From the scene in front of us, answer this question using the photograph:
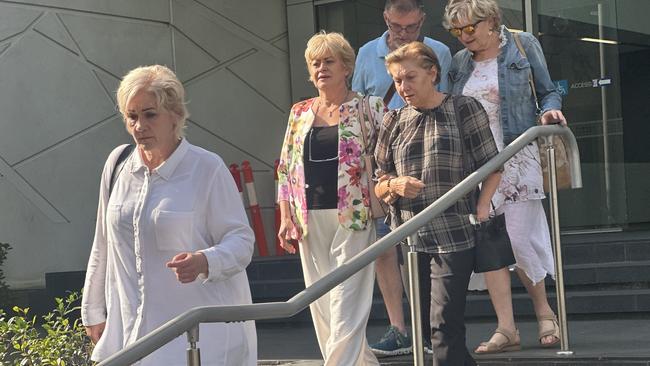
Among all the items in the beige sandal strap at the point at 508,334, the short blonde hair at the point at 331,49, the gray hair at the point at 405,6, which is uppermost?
the gray hair at the point at 405,6

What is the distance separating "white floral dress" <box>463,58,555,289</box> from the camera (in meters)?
5.78

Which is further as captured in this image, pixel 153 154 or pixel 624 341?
pixel 624 341

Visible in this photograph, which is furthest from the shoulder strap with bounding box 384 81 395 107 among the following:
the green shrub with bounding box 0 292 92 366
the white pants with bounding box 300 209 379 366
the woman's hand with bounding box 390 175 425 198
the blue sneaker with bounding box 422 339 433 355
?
the green shrub with bounding box 0 292 92 366

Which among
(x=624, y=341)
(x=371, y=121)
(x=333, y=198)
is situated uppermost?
(x=371, y=121)

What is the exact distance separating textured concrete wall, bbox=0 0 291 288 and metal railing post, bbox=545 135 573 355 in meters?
5.93

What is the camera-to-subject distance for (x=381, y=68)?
6.14 meters

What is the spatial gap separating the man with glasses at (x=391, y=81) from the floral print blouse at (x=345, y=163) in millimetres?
421

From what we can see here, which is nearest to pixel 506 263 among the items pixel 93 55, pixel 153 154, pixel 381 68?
pixel 381 68

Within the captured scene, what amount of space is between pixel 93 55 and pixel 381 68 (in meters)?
5.50

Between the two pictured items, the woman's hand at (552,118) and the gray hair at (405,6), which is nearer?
the woman's hand at (552,118)

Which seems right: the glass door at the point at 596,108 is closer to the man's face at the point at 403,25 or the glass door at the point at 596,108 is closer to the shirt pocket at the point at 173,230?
the man's face at the point at 403,25

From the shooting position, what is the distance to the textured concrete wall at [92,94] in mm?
10305

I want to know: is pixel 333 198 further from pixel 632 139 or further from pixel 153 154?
pixel 632 139

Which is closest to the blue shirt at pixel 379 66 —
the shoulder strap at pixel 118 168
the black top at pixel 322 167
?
the black top at pixel 322 167
